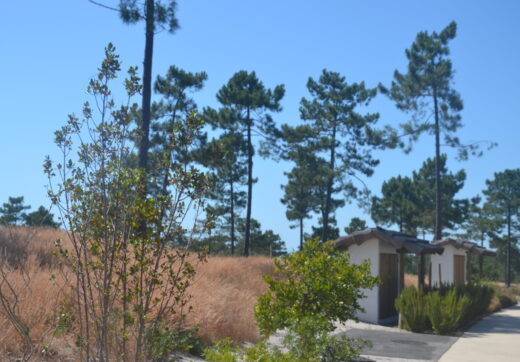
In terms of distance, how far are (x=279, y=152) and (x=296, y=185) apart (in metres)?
8.97

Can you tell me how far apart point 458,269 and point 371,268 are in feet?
37.1

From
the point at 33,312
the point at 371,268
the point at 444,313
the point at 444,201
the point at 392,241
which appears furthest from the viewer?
the point at 444,201

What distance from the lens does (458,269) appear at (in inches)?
1045

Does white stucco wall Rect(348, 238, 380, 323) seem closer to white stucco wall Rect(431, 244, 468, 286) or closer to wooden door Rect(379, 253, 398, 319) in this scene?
wooden door Rect(379, 253, 398, 319)

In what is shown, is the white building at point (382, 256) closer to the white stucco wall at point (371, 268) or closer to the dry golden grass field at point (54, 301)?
the white stucco wall at point (371, 268)

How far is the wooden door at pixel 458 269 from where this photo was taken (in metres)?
25.8

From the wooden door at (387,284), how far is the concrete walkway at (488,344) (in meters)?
2.63

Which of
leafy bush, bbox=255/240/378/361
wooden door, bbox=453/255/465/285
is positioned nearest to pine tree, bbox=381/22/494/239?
wooden door, bbox=453/255/465/285

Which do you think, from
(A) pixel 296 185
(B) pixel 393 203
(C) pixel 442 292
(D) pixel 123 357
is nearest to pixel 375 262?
(C) pixel 442 292

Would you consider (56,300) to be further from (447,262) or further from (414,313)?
(447,262)

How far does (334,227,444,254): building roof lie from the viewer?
641 inches

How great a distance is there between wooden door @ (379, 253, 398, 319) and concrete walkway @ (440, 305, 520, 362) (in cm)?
263

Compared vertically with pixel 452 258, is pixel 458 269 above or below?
below

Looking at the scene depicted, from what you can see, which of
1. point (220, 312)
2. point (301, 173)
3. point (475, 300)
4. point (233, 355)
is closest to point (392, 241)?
point (475, 300)
